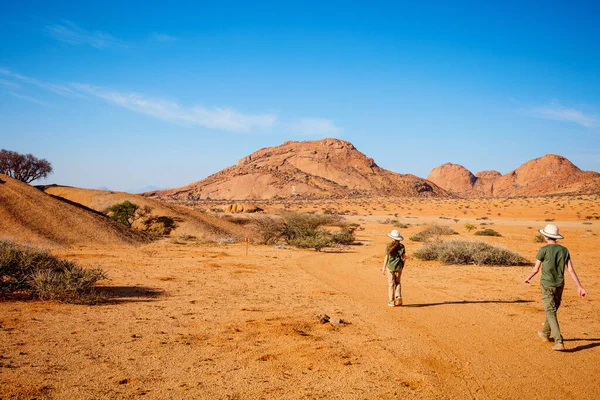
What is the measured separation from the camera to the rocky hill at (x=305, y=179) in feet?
358

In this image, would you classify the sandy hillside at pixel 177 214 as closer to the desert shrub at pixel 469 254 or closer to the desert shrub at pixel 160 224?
the desert shrub at pixel 160 224

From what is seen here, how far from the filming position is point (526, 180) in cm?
14438

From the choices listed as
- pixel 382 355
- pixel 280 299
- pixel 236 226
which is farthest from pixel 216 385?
pixel 236 226

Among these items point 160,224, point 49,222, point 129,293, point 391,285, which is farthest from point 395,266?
point 160,224

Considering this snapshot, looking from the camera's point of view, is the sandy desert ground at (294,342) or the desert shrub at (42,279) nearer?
the sandy desert ground at (294,342)

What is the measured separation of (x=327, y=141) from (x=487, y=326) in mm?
146072

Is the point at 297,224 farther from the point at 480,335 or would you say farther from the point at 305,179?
the point at 305,179

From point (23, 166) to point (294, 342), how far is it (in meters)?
44.1

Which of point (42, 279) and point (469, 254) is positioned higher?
point (42, 279)

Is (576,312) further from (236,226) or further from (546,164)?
(546,164)

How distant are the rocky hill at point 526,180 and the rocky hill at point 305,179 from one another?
1057 inches

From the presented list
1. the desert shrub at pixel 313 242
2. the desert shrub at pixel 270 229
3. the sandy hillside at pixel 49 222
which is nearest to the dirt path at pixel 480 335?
the desert shrub at pixel 313 242

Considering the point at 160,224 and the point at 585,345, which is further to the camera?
the point at 160,224

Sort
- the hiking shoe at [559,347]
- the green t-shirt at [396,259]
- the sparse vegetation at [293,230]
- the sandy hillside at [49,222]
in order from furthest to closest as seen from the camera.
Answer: the sparse vegetation at [293,230] → the sandy hillside at [49,222] → the green t-shirt at [396,259] → the hiking shoe at [559,347]
